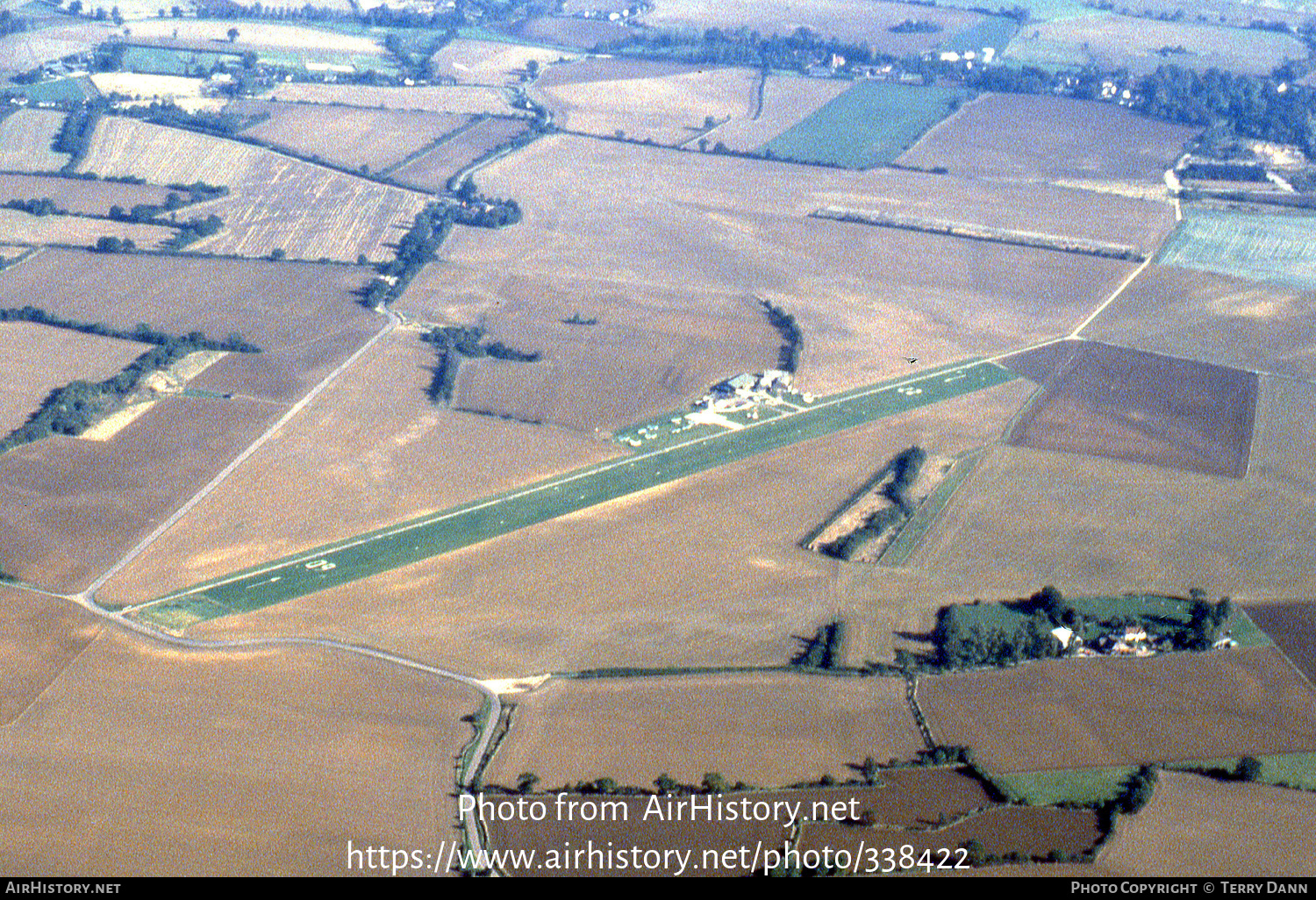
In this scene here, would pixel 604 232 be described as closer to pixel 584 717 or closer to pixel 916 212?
pixel 916 212

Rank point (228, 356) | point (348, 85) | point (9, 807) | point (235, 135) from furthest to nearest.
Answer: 1. point (348, 85)
2. point (235, 135)
3. point (228, 356)
4. point (9, 807)

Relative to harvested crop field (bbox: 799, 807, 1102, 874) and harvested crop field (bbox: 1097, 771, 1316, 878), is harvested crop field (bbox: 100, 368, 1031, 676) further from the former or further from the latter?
harvested crop field (bbox: 1097, 771, 1316, 878)

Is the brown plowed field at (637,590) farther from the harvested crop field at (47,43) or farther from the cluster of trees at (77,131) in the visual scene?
the harvested crop field at (47,43)

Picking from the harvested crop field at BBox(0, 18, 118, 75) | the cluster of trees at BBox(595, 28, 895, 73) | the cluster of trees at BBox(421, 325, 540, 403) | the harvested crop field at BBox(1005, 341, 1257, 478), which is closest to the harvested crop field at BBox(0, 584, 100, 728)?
the cluster of trees at BBox(421, 325, 540, 403)

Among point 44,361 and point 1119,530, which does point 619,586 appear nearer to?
point 1119,530

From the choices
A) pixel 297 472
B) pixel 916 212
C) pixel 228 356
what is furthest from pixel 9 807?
pixel 916 212

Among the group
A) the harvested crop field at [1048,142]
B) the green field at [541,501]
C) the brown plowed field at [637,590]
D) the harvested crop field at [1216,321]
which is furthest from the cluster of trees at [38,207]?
the harvested crop field at [1216,321]
